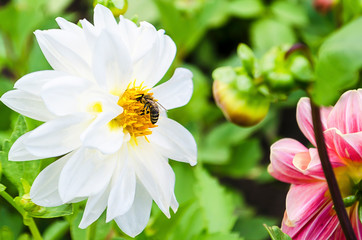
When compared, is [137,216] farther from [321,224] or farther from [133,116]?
[321,224]

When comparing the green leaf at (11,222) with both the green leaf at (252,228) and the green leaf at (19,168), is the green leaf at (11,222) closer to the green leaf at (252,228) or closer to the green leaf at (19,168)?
the green leaf at (19,168)

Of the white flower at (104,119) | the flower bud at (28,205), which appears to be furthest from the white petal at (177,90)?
the flower bud at (28,205)

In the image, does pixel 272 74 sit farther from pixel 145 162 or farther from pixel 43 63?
pixel 43 63

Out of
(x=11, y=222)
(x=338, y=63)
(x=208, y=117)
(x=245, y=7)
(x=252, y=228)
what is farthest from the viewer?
(x=245, y=7)

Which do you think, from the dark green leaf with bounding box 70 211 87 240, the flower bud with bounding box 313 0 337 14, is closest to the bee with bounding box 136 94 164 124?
the dark green leaf with bounding box 70 211 87 240

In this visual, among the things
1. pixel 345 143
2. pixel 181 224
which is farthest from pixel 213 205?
pixel 345 143
